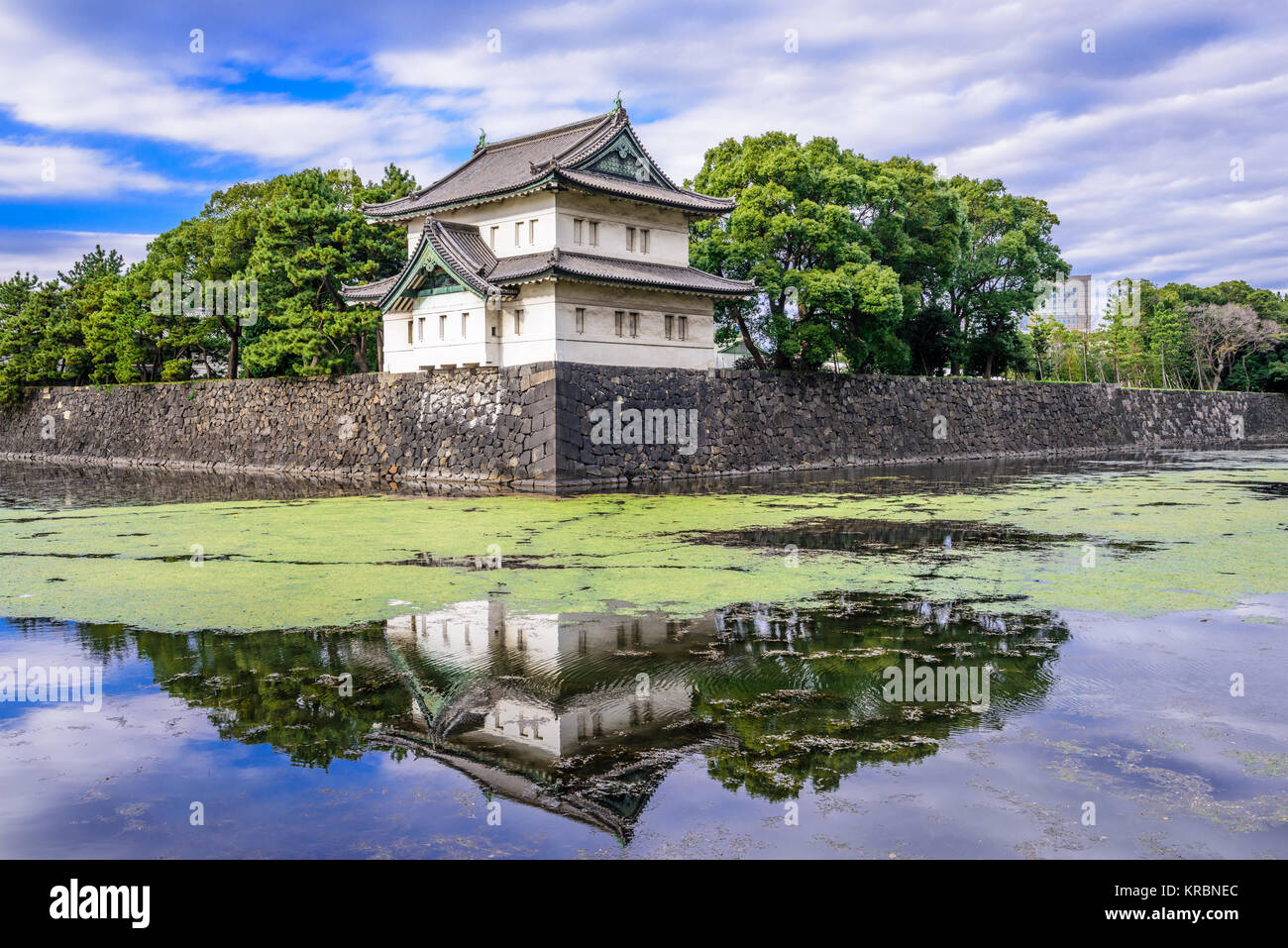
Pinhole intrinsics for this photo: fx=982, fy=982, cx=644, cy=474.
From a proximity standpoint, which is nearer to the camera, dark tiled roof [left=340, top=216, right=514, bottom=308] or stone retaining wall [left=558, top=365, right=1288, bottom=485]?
stone retaining wall [left=558, top=365, right=1288, bottom=485]

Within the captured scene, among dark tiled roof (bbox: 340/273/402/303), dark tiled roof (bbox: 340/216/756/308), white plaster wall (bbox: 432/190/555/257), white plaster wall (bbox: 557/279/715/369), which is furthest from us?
dark tiled roof (bbox: 340/273/402/303)

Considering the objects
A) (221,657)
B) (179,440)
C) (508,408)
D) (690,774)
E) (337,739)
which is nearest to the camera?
(690,774)

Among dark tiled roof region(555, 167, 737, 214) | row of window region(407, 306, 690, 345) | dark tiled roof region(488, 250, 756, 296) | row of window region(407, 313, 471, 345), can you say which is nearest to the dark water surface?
dark tiled roof region(488, 250, 756, 296)

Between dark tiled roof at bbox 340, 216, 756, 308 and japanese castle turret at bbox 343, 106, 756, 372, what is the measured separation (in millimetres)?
46

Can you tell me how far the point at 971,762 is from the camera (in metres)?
4.92

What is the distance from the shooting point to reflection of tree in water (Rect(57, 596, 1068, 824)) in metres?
5.01

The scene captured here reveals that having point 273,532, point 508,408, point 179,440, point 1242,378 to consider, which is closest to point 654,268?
point 508,408

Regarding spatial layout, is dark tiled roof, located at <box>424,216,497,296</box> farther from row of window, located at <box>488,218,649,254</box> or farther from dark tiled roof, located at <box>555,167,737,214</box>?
dark tiled roof, located at <box>555,167,737,214</box>

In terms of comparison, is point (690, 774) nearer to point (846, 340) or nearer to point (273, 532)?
point (273, 532)

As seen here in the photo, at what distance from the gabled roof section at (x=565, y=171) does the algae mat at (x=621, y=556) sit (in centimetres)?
1093

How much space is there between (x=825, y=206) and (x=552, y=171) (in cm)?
948

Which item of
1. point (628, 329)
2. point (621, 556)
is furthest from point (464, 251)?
point (621, 556)

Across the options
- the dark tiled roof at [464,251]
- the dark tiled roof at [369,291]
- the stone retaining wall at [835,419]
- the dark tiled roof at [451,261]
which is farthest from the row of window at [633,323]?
the dark tiled roof at [369,291]

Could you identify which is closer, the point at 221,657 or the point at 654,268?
the point at 221,657
